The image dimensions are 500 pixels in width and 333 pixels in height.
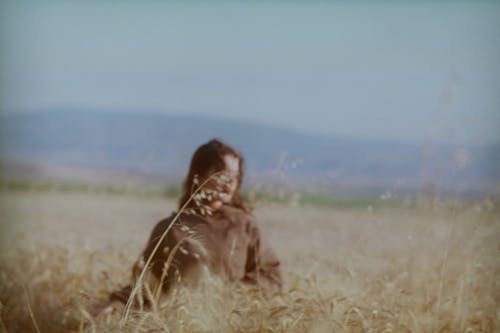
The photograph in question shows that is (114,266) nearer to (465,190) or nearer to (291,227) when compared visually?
(465,190)

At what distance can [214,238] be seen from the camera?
2.75m

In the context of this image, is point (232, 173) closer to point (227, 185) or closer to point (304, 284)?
point (227, 185)

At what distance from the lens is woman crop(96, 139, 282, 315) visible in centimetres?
271

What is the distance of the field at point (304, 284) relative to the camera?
7.22 feet

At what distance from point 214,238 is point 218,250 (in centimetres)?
5

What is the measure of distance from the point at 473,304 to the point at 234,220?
97 cm

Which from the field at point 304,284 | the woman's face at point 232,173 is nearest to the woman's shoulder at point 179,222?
the woman's face at point 232,173

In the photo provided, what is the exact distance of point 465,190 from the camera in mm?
3016

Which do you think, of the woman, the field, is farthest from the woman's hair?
the field

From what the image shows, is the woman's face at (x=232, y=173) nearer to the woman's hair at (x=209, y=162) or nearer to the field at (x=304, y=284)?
the woman's hair at (x=209, y=162)

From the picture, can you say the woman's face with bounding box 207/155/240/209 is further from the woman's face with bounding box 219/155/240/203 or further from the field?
the field

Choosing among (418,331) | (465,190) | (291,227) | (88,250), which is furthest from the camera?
(291,227)

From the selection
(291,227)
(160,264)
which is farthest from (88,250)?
(291,227)

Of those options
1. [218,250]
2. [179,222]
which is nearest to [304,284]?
[218,250]
